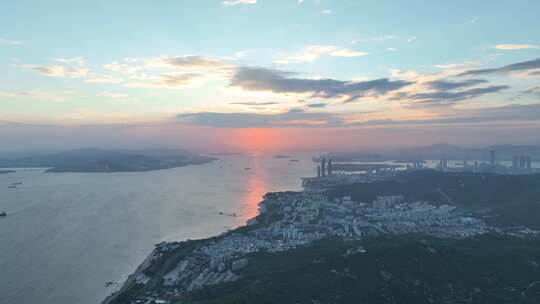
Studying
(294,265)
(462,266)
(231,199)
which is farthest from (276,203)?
(462,266)

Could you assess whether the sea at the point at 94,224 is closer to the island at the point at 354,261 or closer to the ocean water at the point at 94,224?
the ocean water at the point at 94,224

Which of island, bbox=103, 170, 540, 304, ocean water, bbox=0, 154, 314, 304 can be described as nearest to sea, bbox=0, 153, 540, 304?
ocean water, bbox=0, 154, 314, 304

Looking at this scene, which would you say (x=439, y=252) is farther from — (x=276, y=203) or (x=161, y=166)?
(x=161, y=166)

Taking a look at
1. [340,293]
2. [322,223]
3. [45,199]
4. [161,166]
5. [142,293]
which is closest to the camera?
[340,293]

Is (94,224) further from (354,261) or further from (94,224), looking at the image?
(354,261)

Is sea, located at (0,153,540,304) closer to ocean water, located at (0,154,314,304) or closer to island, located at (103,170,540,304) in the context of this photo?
ocean water, located at (0,154,314,304)

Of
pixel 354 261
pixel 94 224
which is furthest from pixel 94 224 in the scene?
pixel 354 261
